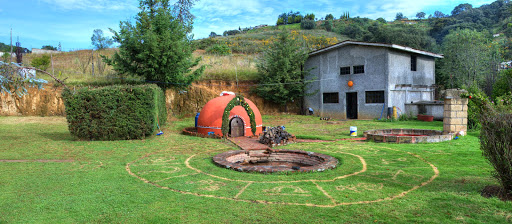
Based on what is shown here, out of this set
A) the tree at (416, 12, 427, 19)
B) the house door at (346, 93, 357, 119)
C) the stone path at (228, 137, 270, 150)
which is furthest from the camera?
the tree at (416, 12, 427, 19)

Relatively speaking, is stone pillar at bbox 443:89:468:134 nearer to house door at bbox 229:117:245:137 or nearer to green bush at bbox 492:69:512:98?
green bush at bbox 492:69:512:98

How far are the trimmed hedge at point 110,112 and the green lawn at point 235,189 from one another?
2528 millimetres

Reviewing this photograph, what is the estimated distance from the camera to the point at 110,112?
13719 mm

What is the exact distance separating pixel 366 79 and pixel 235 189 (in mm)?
21738

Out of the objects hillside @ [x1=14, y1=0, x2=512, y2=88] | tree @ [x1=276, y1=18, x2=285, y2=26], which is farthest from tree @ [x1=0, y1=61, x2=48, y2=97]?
tree @ [x1=276, y1=18, x2=285, y2=26]

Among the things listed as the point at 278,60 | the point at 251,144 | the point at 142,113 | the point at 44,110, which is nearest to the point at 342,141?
the point at 251,144

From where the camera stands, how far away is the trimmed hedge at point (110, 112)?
1362 centimetres

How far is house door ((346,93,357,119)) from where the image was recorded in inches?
1065

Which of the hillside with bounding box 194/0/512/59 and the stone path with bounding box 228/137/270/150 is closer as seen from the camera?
the stone path with bounding box 228/137/270/150

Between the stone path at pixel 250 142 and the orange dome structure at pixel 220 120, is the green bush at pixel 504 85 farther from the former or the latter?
the orange dome structure at pixel 220 120

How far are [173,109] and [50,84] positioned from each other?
389 inches

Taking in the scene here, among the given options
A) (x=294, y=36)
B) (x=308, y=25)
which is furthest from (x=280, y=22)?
(x=294, y=36)

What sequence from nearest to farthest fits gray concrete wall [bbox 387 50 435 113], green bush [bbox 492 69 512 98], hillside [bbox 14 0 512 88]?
green bush [bbox 492 69 512 98]
gray concrete wall [bbox 387 50 435 113]
hillside [bbox 14 0 512 88]

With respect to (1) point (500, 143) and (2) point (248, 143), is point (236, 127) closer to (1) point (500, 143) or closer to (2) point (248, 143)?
(2) point (248, 143)
